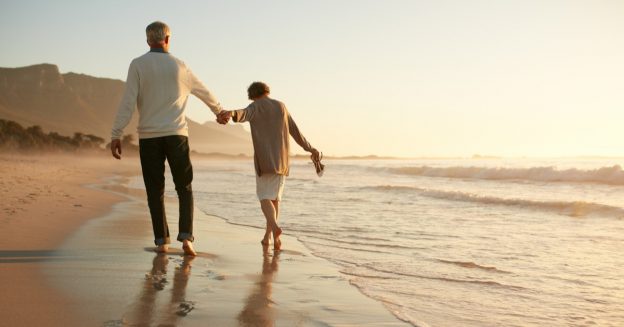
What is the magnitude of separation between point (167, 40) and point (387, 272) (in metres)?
2.83

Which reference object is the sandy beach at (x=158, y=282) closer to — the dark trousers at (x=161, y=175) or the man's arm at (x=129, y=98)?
the dark trousers at (x=161, y=175)

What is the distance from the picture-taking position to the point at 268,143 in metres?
6.16

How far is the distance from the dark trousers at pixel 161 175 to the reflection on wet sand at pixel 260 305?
93 centimetres

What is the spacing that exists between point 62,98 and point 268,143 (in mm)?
165489

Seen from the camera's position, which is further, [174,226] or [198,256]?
[174,226]

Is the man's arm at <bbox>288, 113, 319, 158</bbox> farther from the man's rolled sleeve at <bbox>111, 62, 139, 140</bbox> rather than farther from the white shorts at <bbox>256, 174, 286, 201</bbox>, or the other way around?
the man's rolled sleeve at <bbox>111, 62, 139, 140</bbox>

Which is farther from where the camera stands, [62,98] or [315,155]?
[62,98]

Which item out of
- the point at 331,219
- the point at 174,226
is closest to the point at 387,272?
the point at 174,226

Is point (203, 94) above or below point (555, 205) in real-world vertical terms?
above

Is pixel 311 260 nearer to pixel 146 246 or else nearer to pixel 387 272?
pixel 387 272

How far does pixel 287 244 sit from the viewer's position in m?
6.41

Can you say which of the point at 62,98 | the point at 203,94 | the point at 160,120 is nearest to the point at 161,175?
the point at 160,120

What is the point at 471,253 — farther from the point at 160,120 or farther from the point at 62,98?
the point at 62,98

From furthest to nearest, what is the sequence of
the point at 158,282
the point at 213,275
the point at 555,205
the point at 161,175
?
the point at 555,205 < the point at 161,175 < the point at 213,275 < the point at 158,282
